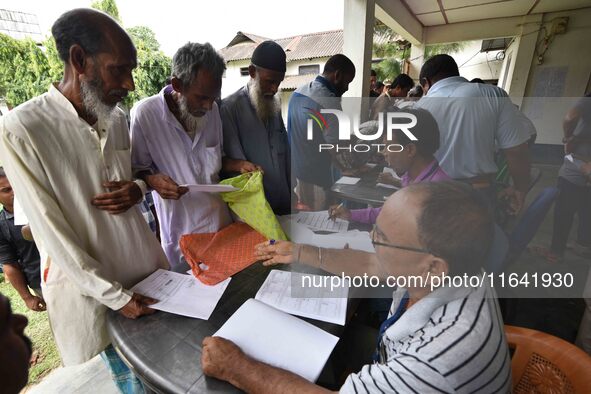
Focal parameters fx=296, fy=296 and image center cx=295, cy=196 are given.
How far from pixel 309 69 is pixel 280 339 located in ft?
58.5

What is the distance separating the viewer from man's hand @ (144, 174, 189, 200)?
1.40 m

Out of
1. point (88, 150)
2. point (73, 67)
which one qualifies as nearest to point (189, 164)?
point (88, 150)

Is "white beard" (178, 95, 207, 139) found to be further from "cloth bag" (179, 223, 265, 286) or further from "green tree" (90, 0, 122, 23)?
"green tree" (90, 0, 122, 23)

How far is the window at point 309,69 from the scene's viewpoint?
1671 centimetres

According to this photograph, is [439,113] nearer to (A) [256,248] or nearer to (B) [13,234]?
(A) [256,248]

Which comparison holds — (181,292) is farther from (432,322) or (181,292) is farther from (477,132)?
(477,132)


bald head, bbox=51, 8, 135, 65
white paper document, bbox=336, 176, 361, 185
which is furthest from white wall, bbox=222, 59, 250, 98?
bald head, bbox=51, 8, 135, 65

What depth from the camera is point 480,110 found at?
2.25 meters

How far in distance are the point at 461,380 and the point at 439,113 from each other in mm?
2155

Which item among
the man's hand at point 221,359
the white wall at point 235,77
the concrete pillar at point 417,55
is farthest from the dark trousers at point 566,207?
the white wall at point 235,77

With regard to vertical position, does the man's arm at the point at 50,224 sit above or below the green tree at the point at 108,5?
below

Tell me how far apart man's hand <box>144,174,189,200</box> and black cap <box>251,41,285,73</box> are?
3.58 feet

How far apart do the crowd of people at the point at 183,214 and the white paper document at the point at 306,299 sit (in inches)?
4.6

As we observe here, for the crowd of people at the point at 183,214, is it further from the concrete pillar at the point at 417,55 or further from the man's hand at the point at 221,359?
the concrete pillar at the point at 417,55
